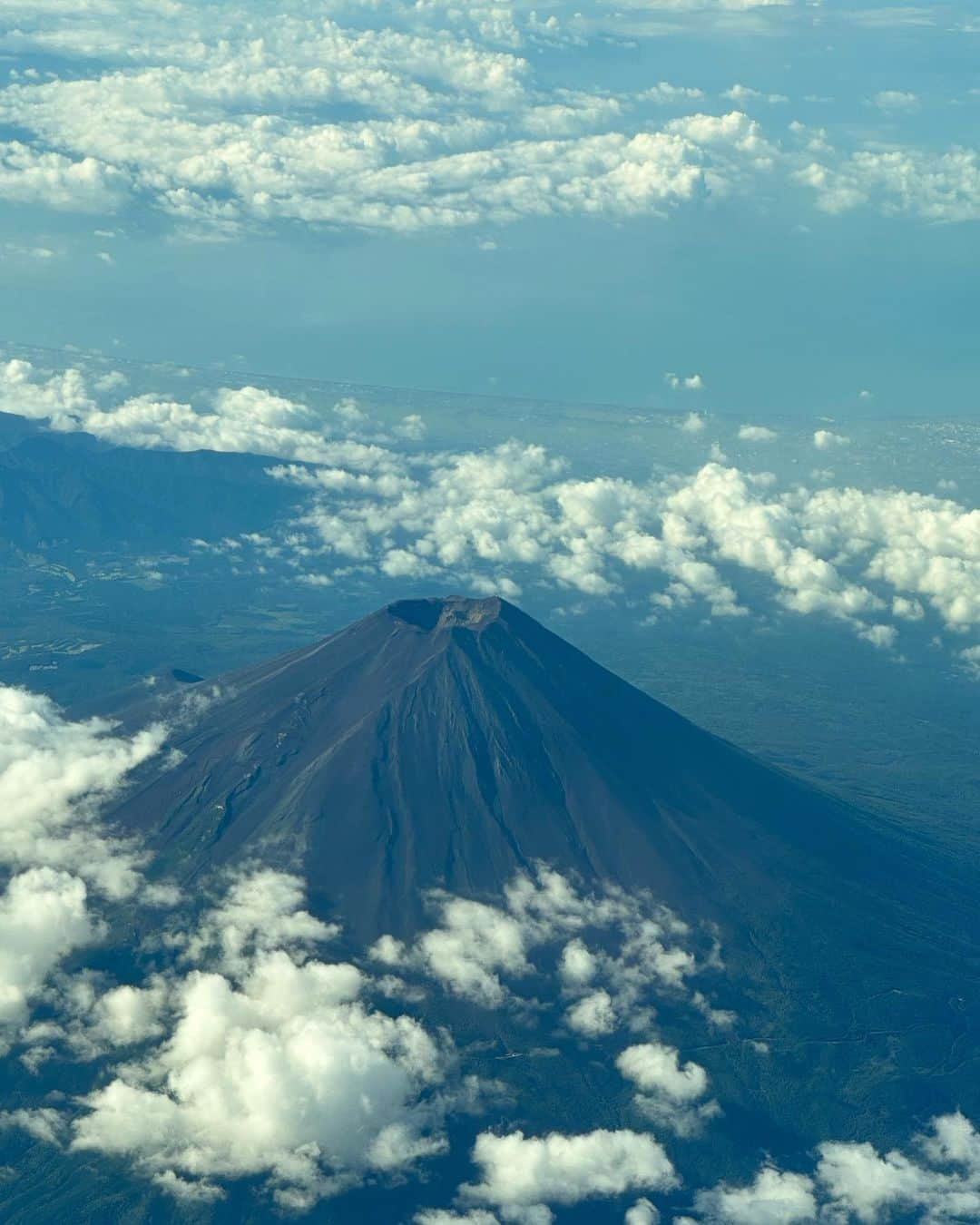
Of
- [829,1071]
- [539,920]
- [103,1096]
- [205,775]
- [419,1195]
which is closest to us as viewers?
[419,1195]

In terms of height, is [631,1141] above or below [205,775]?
below

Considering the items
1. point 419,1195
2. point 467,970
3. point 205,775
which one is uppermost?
point 205,775

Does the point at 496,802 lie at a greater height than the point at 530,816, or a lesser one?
greater

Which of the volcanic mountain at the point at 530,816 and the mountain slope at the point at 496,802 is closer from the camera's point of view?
the volcanic mountain at the point at 530,816

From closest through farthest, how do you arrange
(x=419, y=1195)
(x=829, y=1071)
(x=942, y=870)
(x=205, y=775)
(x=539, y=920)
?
(x=419, y=1195)
(x=829, y=1071)
(x=539, y=920)
(x=205, y=775)
(x=942, y=870)

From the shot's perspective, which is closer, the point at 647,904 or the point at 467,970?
the point at 467,970

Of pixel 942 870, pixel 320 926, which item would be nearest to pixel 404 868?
pixel 320 926

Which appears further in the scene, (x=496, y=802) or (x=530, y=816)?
(x=496, y=802)

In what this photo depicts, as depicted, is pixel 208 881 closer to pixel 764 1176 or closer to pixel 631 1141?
pixel 631 1141

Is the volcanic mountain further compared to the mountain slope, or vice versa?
the mountain slope

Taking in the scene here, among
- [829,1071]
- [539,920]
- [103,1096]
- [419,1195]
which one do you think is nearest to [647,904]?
[539,920]
